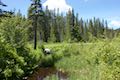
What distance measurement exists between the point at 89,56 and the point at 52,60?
11581mm

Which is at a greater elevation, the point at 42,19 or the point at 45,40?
the point at 42,19

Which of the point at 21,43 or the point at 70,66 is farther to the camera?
the point at 70,66

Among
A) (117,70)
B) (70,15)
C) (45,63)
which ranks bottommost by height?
(45,63)

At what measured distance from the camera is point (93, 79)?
15.1 m

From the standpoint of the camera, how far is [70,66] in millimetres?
28984

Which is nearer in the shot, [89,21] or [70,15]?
[70,15]

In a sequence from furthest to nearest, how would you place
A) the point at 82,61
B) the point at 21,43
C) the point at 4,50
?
the point at 82,61, the point at 21,43, the point at 4,50

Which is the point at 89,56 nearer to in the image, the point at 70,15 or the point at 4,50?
the point at 4,50

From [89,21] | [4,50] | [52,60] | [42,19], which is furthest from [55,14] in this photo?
[4,50]

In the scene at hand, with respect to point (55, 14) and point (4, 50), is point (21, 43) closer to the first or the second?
point (4, 50)

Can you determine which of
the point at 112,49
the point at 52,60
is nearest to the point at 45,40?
the point at 52,60

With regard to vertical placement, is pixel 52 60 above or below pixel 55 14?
below

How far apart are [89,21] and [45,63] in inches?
3234

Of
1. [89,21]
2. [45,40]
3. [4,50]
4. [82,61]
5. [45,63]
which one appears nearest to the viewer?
[4,50]
